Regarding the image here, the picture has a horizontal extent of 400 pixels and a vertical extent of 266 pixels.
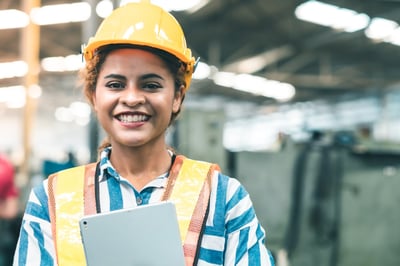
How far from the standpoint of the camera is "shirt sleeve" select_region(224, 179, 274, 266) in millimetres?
1192

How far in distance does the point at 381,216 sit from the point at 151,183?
3.60m

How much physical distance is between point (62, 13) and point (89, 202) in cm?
935

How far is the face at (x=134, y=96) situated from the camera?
1227 millimetres

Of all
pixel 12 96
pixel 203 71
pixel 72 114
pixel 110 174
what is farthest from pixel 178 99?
pixel 72 114

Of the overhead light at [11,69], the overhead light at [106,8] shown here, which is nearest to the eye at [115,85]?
the overhead light at [106,8]

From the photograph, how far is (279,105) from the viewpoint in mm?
17453

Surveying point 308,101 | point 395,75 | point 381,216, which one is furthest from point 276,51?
point 381,216

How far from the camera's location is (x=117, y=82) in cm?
125

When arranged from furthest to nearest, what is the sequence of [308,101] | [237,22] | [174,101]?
[308,101], [237,22], [174,101]

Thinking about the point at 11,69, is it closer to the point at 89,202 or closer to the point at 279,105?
the point at 279,105

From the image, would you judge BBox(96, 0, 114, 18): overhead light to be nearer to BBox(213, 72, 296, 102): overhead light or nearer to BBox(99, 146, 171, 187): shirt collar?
BBox(99, 146, 171, 187): shirt collar

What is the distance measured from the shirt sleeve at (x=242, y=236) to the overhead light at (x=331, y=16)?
301 inches

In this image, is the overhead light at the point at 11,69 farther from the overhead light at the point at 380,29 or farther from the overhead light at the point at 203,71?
the overhead light at the point at 380,29

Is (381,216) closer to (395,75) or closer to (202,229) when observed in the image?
(202,229)
